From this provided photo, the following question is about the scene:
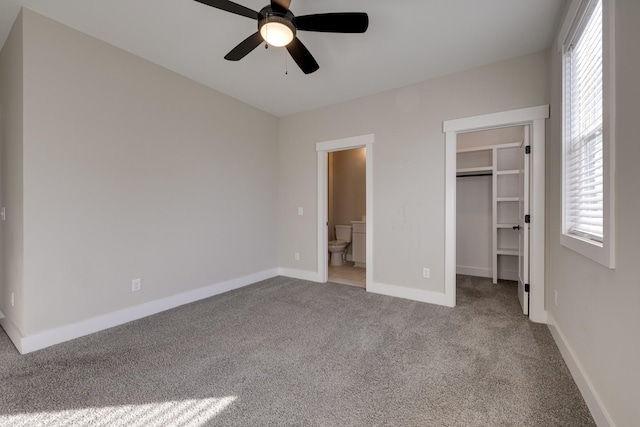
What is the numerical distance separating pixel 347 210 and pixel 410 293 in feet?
9.07

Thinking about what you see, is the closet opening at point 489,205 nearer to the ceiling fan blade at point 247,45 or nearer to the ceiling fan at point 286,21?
the ceiling fan at point 286,21

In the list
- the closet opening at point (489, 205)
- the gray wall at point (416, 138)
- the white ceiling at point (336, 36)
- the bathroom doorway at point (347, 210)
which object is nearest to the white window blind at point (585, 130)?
the white ceiling at point (336, 36)

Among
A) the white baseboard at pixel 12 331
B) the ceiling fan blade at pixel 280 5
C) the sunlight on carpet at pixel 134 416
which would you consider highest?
the ceiling fan blade at pixel 280 5

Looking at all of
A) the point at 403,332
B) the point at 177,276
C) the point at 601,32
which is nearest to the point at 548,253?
the point at 403,332

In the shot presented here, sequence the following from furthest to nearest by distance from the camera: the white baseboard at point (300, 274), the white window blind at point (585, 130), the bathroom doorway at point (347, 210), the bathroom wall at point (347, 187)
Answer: the bathroom wall at point (347, 187) → the bathroom doorway at point (347, 210) → the white baseboard at point (300, 274) → the white window blind at point (585, 130)

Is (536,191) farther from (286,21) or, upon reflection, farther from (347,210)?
(347,210)

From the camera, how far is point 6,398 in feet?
5.20

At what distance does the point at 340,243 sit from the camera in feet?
17.1

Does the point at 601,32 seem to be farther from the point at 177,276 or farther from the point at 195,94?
the point at 177,276

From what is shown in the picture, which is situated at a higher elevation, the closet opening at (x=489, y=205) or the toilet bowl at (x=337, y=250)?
the closet opening at (x=489, y=205)

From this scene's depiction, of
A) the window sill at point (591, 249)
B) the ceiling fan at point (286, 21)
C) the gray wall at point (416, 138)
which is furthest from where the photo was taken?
the gray wall at point (416, 138)

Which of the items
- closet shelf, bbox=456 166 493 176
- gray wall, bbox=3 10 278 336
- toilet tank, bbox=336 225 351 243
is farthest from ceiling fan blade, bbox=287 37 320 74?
toilet tank, bbox=336 225 351 243

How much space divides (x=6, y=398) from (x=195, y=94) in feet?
9.86

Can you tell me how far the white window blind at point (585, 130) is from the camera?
1.55 m
